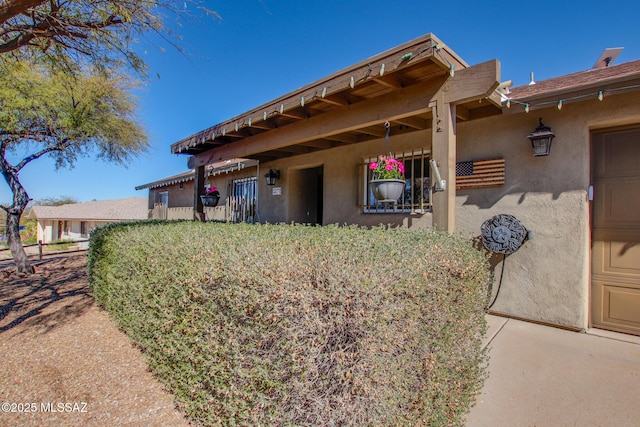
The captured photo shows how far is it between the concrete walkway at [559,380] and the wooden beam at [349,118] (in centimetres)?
271

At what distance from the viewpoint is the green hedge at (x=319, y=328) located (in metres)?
1.55

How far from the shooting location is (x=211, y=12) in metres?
3.59

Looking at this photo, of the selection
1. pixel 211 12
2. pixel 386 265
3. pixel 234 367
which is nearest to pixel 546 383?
pixel 386 265

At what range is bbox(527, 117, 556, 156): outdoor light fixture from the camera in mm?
3670

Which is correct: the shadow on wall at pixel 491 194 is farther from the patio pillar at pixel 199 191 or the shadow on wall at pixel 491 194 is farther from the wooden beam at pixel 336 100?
the patio pillar at pixel 199 191

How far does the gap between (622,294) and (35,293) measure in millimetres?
9062

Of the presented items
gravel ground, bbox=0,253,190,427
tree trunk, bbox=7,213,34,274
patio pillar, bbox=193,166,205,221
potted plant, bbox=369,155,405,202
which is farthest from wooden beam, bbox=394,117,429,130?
tree trunk, bbox=7,213,34,274

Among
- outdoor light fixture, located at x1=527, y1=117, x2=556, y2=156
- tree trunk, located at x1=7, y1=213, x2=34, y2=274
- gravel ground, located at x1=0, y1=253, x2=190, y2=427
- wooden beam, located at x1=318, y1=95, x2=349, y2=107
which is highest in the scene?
wooden beam, located at x1=318, y1=95, x2=349, y2=107

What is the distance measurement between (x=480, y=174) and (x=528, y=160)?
0.56 meters

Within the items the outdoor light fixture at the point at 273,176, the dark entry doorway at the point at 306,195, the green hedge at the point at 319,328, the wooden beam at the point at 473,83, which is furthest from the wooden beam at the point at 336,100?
the outdoor light fixture at the point at 273,176

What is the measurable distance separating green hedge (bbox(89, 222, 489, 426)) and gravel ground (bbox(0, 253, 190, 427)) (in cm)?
25

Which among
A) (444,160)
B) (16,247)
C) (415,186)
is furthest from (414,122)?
(16,247)

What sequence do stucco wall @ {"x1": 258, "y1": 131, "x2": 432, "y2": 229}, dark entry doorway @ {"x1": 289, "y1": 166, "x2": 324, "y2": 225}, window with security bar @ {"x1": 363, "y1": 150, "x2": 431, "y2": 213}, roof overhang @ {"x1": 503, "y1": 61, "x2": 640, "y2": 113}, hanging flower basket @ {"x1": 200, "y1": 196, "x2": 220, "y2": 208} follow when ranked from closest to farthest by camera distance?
1. roof overhang @ {"x1": 503, "y1": 61, "x2": 640, "y2": 113}
2. window with security bar @ {"x1": 363, "y1": 150, "x2": 431, "y2": 213}
3. stucco wall @ {"x1": 258, "y1": 131, "x2": 432, "y2": 229}
4. hanging flower basket @ {"x1": 200, "y1": 196, "x2": 220, "y2": 208}
5. dark entry doorway @ {"x1": 289, "y1": 166, "x2": 324, "y2": 225}

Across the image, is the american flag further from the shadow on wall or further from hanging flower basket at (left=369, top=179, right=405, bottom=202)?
hanging flower basket at (left=369, top=179, right=405, bottom=202)
